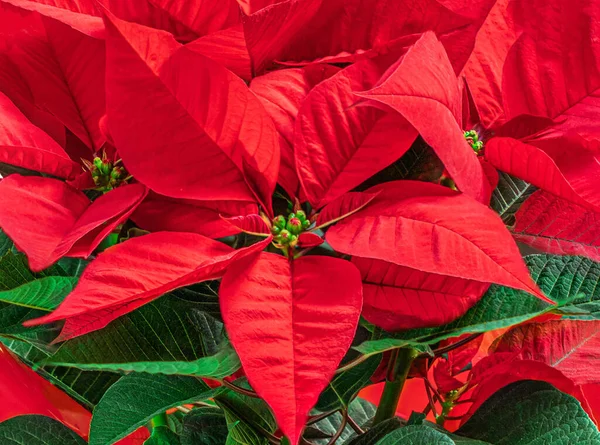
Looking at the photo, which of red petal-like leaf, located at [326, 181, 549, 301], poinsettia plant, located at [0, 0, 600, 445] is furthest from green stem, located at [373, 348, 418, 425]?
red petal-like leaf, located at [326, 181, 549, 301]

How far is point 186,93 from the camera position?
25 centimetres

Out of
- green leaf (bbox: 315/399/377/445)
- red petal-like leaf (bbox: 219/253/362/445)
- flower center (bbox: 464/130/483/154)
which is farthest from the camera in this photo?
green leaf (bbox: 315/399/377/445)

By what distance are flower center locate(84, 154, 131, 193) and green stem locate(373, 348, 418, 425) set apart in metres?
0.15

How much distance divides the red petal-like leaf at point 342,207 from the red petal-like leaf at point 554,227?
8 centimetres

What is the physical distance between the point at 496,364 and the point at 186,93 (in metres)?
0.21

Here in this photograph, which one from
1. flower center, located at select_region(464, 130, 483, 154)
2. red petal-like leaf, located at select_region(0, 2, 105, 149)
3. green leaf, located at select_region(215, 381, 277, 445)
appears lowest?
green leaf, located at select_region(215, 381, 277, 445)

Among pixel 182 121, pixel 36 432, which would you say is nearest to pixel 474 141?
pixel 182 121

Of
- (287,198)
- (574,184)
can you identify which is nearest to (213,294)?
(287,198)

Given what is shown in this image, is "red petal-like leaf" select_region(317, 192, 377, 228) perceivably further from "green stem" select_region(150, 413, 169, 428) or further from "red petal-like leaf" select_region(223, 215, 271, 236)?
"green stem" select_region(150, 413, 169, 428)

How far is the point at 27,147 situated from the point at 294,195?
106 millimetres

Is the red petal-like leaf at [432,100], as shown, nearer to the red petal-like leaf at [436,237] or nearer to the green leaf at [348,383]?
the red petal-like leaf at [436,237]

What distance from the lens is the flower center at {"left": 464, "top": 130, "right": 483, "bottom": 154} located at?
0.31 metres

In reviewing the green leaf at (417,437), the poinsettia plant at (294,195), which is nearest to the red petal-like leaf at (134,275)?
the poinsettia plant at (294,195)

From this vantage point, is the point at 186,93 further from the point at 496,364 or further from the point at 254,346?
the point at 496,364
